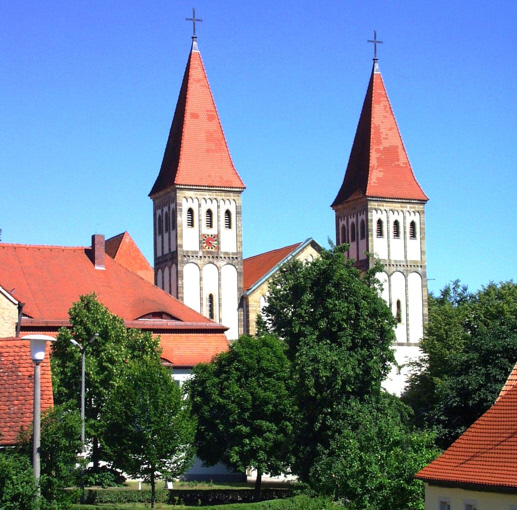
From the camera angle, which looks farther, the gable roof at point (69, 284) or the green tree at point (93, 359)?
the gable roof at point (69, 284)

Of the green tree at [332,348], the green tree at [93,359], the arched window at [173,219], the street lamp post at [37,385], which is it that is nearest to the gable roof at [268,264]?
the arched window at [173,219]

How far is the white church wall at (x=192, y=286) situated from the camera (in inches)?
2837

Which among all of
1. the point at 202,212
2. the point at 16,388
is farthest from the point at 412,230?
the point at 16,388

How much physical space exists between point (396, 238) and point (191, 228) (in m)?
14.7

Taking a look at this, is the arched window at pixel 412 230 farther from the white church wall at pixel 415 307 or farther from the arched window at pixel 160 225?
the arched window at pixel 160 225

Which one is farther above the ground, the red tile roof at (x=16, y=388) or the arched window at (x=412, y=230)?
the arched window at (x=412, y=230)

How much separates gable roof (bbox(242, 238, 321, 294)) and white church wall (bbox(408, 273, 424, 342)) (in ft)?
24.7

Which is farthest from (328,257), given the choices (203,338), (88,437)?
(203,338)

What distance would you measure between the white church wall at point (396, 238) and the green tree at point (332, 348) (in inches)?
1271

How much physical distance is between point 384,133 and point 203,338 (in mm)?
25275

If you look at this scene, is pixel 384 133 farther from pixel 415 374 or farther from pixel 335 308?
pixel 335 308

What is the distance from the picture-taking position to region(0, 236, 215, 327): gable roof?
57000 mm

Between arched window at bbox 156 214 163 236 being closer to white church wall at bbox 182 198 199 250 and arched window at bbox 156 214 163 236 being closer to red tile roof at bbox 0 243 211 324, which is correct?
white church wall at bbox 182 198 199 250

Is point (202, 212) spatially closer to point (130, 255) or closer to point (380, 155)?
point (130, 255)
